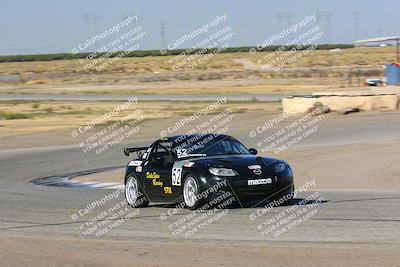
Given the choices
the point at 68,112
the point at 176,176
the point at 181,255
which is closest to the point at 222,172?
the point at 176,176

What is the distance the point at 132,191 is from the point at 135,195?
0.42 feet

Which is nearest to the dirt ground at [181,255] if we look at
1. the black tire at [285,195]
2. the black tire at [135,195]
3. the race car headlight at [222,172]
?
the race car headlight at [222,172]

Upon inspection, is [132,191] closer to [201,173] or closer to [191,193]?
[191,193]

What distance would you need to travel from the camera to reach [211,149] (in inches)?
535

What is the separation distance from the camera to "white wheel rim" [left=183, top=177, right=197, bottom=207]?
41.5 ft

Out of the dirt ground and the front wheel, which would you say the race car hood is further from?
the dirt ground

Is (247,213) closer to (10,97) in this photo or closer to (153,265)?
(153,265)

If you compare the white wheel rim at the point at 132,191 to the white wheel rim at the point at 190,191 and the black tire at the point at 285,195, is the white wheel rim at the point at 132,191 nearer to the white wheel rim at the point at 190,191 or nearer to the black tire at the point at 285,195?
the white wheel rim at the point at 190,191

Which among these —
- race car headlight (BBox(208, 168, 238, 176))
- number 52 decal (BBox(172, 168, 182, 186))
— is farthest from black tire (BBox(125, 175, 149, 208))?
race car headlight (BBox(208, 168, 238, 176))

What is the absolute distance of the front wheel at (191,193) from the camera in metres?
12.6

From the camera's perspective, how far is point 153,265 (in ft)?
26.0

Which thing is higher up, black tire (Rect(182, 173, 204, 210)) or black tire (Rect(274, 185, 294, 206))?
black tire (Rect(182, 173, 204, 210))

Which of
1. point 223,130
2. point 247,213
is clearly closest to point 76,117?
point 223,130

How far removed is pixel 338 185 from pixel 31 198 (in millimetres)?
6195
